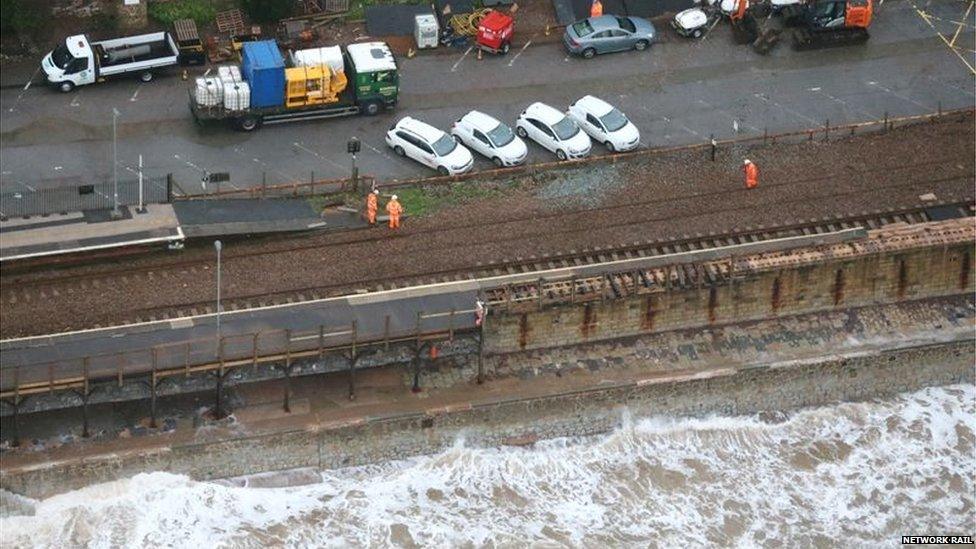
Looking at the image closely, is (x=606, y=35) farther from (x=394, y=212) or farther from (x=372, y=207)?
(x=372, y=207)

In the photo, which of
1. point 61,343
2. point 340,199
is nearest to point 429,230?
point 340,199

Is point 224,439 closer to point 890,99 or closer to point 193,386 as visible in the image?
point 193,386

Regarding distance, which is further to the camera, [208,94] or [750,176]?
[208,94]

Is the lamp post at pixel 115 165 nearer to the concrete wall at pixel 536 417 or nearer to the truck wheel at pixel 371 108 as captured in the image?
the truck wheel at pixel 371 108

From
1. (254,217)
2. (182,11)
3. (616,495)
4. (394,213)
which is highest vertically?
(182,11)

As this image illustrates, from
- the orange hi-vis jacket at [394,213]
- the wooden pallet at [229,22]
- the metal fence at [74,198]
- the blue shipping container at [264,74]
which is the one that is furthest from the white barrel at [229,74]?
the orange hi-vis jacket at [394,213]

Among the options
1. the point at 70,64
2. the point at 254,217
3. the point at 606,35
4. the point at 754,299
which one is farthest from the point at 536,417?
the point at 70,64

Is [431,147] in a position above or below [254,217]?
above
